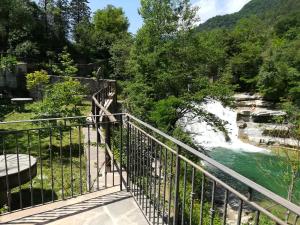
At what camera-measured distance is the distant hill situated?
2237 inches

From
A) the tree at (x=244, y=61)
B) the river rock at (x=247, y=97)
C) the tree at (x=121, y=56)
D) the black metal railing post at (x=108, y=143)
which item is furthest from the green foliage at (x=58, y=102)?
the tree at (x=244, y=61)

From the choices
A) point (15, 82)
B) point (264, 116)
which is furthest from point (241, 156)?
point (15, 82)

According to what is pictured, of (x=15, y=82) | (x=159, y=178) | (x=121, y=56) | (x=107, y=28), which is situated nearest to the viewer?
(x=159, y=178)

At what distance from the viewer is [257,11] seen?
240 ft

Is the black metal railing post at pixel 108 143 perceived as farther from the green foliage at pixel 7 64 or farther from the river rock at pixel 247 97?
the river rock at pixel 247 97

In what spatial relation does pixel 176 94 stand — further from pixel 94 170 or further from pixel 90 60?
pixel 90 60

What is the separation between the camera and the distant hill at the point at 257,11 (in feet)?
186

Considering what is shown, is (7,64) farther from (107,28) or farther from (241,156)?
(107,28)

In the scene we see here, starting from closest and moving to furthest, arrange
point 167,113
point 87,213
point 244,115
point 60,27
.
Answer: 1. point 87,213
2. point 167,113
3. point 244,115
4. point 60,27

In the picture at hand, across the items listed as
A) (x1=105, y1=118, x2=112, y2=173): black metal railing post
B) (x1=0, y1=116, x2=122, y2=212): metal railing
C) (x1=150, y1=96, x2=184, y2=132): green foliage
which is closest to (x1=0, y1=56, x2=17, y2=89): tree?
(x1=0, y1=116, x2=122, y2=212): metal railing

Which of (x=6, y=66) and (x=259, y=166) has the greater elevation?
(x=6, y=66)

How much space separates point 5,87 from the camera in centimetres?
1555

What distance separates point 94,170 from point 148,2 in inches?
495

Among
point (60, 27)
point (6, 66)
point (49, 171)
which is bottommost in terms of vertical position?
point (49, 171)
